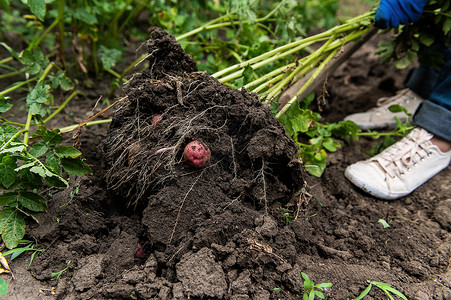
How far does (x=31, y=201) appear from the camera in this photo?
1435 mm

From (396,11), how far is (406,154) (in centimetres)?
85

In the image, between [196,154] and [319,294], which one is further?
[196,154]

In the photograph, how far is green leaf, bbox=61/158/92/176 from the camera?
1.46 meters

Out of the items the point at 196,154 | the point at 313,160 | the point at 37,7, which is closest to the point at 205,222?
the point at 196,154

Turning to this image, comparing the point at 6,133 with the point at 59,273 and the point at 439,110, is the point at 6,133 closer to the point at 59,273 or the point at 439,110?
the point at 59,273

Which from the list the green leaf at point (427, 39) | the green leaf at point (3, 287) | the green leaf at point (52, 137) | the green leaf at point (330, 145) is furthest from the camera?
the green leaf at point (427, 39)

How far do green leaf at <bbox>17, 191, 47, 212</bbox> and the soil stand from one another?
7 cm

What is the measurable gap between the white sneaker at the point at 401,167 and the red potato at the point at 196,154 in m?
0.97

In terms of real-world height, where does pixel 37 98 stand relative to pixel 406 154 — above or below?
above

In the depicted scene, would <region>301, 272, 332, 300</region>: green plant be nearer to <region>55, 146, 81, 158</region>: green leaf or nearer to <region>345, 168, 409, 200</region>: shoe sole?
<region>345, 168, 409, 200</region>: shoe sole

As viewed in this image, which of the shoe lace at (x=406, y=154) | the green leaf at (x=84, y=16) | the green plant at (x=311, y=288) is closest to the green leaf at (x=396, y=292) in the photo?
the green plant at (x=311, y=288)

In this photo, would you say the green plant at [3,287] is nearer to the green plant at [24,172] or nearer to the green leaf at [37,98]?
the green plant at [24,172]

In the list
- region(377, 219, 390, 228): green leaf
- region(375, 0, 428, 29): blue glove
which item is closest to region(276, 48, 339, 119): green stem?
region(375, 0, 428, 29): blue glove

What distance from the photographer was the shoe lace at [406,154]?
202 cm
